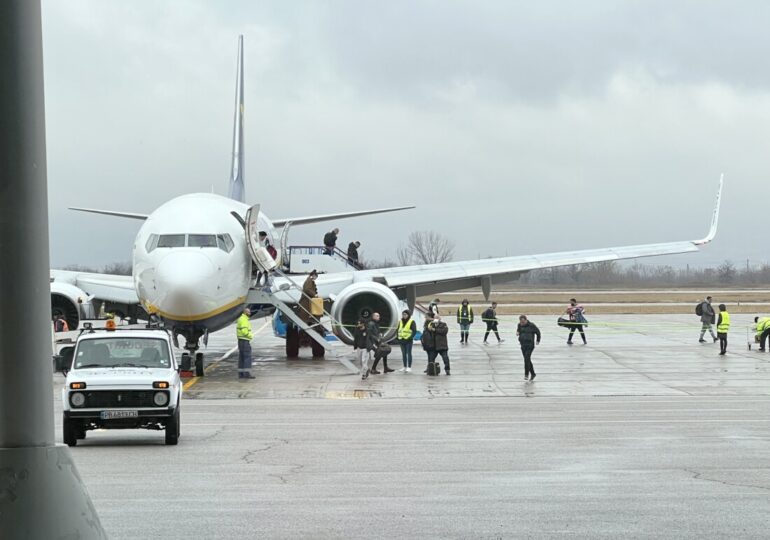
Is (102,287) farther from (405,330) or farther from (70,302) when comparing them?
(405,330)

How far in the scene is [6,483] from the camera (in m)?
5.71

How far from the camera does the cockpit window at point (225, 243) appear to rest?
2777 cm

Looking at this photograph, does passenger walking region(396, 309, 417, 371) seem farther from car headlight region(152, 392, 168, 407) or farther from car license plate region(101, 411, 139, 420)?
car license plate region(101, 411, 139, 420)

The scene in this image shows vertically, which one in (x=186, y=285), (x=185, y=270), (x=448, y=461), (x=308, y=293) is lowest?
(x=448, y=461)

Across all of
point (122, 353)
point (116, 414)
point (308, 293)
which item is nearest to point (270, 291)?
point (308, 293)

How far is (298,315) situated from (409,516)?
23.7 meters

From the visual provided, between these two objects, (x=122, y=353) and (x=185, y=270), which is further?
(x=185, y=270)

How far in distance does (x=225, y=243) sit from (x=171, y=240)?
4.47ft

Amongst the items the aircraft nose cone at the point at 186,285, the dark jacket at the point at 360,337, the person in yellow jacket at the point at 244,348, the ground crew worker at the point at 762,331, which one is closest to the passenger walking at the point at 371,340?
the dark jacket at the point at 360,337

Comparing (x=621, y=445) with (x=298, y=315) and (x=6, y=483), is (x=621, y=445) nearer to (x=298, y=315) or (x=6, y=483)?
(x=6, y=483)

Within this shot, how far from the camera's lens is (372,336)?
29.7 m

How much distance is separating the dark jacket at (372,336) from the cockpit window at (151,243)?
579cm

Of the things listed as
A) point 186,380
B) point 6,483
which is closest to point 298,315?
point 186,380

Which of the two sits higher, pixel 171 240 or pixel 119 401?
pixel 171 240
